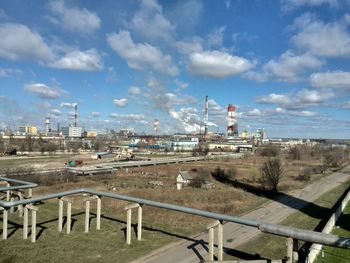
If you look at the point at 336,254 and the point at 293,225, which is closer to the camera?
the point at 336,254

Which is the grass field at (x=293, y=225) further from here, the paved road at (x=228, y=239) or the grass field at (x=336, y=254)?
the grass field at (x=336, y=254)

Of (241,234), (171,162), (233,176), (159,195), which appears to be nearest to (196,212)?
(241,234)

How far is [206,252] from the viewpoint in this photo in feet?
51.8

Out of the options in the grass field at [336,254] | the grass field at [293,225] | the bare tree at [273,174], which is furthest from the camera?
the bare tree at [273,174]

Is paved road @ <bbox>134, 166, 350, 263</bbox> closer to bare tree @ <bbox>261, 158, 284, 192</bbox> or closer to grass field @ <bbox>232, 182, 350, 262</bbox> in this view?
grass field @ <bbox>232, 182, 350, 262</bbox>

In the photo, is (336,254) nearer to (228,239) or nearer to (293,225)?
(228,239)

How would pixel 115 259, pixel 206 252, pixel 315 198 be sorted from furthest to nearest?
pixel 315 198
pixel 206 252
pixel 115 259

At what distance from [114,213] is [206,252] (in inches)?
369

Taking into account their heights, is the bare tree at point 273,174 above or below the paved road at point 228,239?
above

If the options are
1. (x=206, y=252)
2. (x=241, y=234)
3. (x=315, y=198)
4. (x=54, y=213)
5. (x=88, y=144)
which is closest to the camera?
(x=206, y=252)

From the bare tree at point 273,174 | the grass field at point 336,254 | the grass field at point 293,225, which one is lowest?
the grass field at point 293,225

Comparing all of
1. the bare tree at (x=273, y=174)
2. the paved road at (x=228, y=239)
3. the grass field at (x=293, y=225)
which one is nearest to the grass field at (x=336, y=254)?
the grass field at (x=293, y=225)

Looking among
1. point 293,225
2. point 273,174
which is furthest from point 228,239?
point 273,174

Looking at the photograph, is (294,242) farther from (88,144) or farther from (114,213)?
(88,144)
